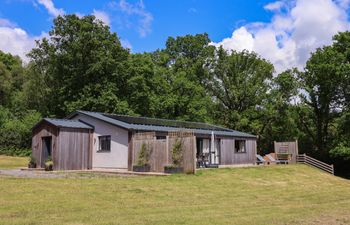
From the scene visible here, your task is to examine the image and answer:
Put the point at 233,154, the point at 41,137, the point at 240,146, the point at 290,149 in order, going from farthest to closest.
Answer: the point at 290,149 < the point at 240,146 < the point at 233,154 < the point at 41,137

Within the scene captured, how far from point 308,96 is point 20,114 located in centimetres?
3976

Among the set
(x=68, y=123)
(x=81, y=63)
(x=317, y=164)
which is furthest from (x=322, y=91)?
(x=68, y=123)

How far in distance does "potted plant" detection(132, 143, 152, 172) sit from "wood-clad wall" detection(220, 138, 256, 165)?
8629 millimetres

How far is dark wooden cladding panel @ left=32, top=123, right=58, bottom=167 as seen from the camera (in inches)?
951

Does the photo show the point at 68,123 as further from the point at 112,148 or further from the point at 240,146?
the point at 240,146

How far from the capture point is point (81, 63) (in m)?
39.5

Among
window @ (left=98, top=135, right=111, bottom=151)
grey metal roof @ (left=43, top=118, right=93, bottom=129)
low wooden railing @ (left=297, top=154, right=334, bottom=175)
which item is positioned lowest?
low wooden railing @ (left=297, top=154, right=334, bottom=175)

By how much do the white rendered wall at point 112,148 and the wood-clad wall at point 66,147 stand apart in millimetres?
539

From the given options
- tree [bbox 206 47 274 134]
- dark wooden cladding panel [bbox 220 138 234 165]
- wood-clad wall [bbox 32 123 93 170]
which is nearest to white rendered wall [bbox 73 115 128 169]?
wood-clad wall [bbox 32 123 93 170]

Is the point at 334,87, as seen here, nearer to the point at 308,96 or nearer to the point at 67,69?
the point at 308,96

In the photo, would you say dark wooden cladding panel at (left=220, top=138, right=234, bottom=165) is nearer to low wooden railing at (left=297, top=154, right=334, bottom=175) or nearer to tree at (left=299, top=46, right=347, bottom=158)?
low wooden railing at (left=297, top=154, right=334, bottom=175)

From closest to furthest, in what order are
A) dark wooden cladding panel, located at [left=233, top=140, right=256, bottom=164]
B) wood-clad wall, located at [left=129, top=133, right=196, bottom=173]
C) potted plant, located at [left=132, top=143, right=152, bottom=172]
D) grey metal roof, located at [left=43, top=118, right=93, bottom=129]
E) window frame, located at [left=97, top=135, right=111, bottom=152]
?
wood-clad wall, located at [left=129, top=133, right=196, bottom=173], potted plant, located at [left=132, top=143, right=152, bottom=172], grey metal roof, located at [left=43, top=118, right=93, bottom=129], window frame, located at [left=97, top=135, right=111, bottom=152], dark wooden cladding panel, located at [left=233, top=140, right=256, bottom=164]

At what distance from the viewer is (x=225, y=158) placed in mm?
28625

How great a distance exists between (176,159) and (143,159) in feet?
9.18
